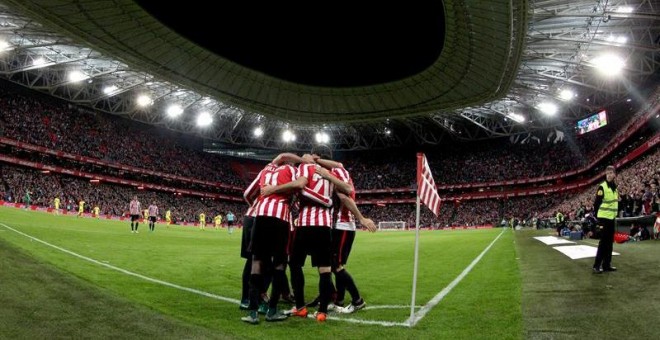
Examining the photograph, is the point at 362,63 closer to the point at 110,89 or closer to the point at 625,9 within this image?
the point at 625,9

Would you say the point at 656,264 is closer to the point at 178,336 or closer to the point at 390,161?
the point at 178,336

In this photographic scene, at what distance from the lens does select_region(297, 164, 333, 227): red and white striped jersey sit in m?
6.28

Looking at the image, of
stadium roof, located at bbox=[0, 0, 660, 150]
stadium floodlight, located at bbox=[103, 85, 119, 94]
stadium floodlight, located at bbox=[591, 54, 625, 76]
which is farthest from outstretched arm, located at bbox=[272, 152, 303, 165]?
stadium floodlight, located at bbox=[103, 85, 119, 94]

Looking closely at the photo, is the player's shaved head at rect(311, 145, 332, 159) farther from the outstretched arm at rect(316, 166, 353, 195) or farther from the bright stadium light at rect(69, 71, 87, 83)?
the bright stadium light at rect(69, 71, 87, 83)

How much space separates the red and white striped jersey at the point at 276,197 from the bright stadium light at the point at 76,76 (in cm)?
4408

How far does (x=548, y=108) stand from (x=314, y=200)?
48.9 m

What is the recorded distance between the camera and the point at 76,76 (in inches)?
1764

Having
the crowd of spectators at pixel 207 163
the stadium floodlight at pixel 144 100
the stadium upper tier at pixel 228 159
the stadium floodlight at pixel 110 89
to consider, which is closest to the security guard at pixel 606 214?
the crowd of spectators at pixel 207 163

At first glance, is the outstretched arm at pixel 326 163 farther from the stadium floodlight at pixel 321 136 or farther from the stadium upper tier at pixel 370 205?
the stadium floodlight at pixel 321 136

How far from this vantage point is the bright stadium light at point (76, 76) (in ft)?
144

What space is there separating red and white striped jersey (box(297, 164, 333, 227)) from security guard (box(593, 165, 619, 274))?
19.8 feet

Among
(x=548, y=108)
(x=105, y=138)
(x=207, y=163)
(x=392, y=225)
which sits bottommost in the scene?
(x=392, y=225)

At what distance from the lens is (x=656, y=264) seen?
9.84 m

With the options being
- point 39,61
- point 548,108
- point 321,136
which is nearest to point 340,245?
point 39,61
